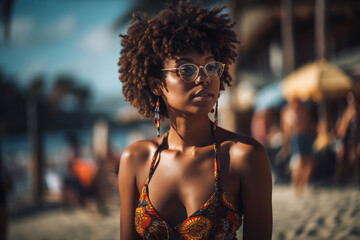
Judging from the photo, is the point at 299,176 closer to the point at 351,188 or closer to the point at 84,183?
the point at 351,188

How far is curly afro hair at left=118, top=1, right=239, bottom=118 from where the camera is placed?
1734 millimetres

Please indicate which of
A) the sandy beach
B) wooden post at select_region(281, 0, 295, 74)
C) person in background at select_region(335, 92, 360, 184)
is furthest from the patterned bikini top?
wooden post at select_region(281, 0, 295, 74)

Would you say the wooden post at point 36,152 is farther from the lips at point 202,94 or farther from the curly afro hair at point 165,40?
the lips at point 202,94

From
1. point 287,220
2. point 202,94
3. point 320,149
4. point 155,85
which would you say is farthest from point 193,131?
point 320,149

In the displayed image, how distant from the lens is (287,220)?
5.09 meters

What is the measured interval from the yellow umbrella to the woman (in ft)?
18.3

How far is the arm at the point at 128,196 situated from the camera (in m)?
1.86

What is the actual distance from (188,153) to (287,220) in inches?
153

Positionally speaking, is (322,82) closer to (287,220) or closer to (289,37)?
(287,220)

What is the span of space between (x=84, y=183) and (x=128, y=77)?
20.6 feet

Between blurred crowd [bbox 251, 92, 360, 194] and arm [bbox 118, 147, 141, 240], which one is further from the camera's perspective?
blurred crowd [bbox 251, 92, 360, 194]

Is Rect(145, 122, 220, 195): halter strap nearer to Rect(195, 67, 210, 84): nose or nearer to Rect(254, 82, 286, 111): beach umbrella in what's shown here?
Rect(195, 67, 210, 84): nose

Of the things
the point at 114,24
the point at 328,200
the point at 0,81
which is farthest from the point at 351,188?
the point at 0,81

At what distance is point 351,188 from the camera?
6.41 m
